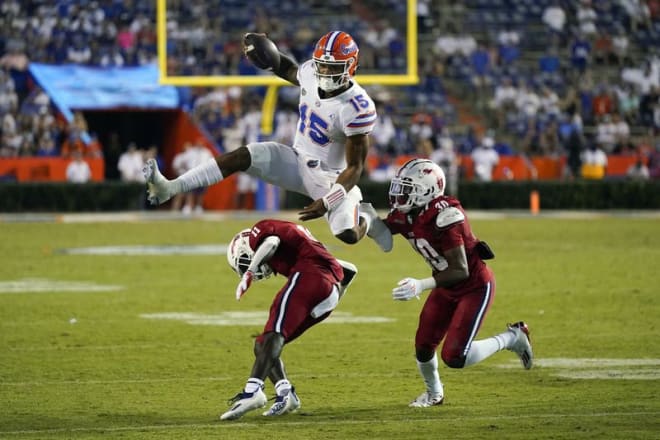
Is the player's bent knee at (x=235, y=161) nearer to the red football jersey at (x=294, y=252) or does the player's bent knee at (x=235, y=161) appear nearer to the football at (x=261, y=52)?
the red football jersey at (x=294, y=252)

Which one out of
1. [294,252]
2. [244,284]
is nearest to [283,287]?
[294,252]

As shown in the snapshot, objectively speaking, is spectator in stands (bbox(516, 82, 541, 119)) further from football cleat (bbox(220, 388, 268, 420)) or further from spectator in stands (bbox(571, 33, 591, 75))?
football cleat (bbox(220, 388, 268, 420))

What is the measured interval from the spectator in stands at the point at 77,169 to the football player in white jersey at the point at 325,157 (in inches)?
759

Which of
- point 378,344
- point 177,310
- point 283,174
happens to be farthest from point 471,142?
point 283,174

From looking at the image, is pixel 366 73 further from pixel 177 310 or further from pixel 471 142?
pixel 177 310

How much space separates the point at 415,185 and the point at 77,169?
67.3 ft

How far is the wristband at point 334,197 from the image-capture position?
333 inches

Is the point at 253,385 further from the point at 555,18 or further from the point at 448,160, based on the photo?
the point at 555,18

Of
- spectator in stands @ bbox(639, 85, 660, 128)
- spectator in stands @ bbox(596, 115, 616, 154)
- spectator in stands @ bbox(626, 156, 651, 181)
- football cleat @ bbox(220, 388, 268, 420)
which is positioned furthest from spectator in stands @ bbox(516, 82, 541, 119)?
football cleat @ bbox(220, 388, 268, 420)

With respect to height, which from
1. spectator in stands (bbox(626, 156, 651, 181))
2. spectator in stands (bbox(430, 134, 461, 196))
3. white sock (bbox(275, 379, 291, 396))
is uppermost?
white sock (bbox(275, 379, 291, 396))

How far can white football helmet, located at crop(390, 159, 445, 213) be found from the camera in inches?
326

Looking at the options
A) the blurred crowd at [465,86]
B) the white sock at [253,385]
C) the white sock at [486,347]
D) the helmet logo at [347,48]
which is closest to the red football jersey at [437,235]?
the white sock at [486,347]

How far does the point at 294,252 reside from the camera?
8.17 m

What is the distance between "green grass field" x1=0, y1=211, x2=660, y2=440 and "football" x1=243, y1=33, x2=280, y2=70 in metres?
2.15
